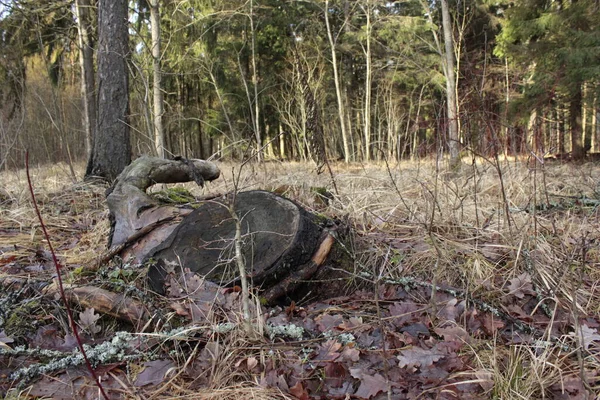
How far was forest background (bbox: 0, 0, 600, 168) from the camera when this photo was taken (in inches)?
293

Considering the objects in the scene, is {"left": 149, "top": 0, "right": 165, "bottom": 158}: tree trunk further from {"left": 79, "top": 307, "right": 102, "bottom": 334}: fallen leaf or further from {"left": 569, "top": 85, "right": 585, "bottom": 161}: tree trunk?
{"left": 569, "top": 85, "right": 585, "bottom": 161}: tree trunk

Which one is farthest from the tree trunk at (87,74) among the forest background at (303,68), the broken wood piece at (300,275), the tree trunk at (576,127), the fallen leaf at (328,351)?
the tree trunk at (576,127)

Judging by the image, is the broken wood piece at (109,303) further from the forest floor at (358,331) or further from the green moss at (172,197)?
the green moss at (172,197)

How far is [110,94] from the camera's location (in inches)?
204

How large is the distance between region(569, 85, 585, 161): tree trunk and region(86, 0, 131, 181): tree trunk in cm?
1074

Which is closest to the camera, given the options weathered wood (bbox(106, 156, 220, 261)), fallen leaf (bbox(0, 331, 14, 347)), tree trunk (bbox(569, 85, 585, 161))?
fallen leaf (bbox(0, 331, 14, 347))

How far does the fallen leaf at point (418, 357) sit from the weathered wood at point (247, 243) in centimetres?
69

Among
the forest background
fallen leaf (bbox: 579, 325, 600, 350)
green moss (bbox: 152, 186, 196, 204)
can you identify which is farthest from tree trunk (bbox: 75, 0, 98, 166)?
fallen leaf (bbox: 579, 325, 600, 350)


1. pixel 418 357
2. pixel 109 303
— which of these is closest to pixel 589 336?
pixel 418 357

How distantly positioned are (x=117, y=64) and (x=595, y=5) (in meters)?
10.1

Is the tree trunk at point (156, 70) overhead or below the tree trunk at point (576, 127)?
overhead

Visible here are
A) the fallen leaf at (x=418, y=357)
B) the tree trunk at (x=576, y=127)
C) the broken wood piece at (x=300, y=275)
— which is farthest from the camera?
the tree trunk at (x=576, y=127)

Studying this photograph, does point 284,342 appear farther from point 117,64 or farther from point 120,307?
point 117,64

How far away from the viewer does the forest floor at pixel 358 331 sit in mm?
1351
